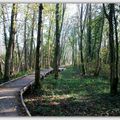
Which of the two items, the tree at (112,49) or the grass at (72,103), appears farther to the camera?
the tree at (112,49)

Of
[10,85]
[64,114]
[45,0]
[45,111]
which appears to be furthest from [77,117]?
[10,85]

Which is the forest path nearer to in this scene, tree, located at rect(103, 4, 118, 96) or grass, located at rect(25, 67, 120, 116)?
grass, located at rect(25, 67, 120, 116)

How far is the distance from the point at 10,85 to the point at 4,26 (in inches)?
324

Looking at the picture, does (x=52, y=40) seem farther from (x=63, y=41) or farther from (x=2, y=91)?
(x=2, y=91)

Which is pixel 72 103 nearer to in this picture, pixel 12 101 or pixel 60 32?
pixel 12 101

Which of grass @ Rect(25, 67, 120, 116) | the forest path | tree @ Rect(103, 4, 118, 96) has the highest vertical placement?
tree @ Rect(103, 4, 118, 96)

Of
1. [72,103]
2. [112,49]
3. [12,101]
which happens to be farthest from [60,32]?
[12,101]

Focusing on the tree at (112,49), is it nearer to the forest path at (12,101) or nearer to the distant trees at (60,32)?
the distant trees at (60,32)

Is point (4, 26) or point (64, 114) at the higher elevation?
point (4, 26)

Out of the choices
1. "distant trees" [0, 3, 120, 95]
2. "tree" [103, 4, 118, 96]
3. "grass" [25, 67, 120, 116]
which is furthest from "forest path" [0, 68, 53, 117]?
"tree" [103, 4, 118, 96]

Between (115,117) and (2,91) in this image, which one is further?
(2,91)

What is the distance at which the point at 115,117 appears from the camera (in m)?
8.80

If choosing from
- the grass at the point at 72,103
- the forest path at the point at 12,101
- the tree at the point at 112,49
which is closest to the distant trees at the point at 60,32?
the tree at the point at 112,49

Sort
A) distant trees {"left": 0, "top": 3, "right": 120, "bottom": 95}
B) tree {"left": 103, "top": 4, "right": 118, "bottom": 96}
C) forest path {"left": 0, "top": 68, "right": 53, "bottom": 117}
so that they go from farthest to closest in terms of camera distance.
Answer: distant trees {"left": 0, "top": 3, "right": 120, "bottom": 95}, tree {"left": 103, "top": 4, "right": 118, "bottom": 96}, forest path {"left": 0, "top": 68, "right": 53, "bottom": 117}
